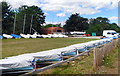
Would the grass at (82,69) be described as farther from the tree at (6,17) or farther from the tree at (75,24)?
the tree at (75,24)

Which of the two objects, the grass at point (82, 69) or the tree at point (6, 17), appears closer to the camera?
the grass at point (82, 69)

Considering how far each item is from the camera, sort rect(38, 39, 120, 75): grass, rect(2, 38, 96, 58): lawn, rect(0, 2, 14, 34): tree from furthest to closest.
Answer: rect(0, 2, 14, 34): tree → rect(2, 38, 96, 58): lawn → rect(38, 39, 120, 75): grass

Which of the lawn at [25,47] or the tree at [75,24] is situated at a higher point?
the tree at [75,24]

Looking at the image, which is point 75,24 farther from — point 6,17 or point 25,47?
point 25,47

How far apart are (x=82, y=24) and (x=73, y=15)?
7.08m

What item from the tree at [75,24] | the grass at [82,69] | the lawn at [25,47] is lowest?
the grass at [82,69]

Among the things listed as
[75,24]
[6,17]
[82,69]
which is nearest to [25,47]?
[82,69]

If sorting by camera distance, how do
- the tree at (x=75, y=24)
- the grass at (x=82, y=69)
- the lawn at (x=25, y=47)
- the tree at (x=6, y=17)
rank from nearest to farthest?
1. the grass at (x=82, y=69)
2. the lawn at (x=25, y=47)
3. the tree at (x=6, y=17)
4. the tree at (x=75, y=24)

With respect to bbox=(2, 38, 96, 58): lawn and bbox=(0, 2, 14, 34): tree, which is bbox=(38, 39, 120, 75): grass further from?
bbox=(0, 2, 14, 34): tree

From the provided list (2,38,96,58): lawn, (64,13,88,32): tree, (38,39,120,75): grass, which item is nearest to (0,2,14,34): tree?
(2,38,96,58): lawn

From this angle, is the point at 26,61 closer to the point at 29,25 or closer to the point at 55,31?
the point at 29,25

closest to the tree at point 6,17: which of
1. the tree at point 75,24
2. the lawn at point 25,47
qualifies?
the lawn at point 25,47

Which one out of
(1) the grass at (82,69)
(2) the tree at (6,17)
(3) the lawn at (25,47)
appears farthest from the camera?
(2) the tree at (6,17)

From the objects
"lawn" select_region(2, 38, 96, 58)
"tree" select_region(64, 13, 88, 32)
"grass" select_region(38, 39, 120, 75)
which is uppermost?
"tree" select_region(64, 13, 88, 32)
